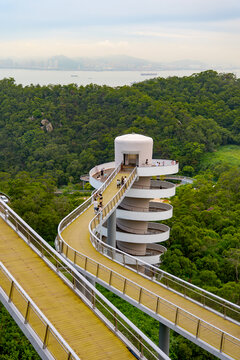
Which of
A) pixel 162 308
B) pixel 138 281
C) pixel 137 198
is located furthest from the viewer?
pixel 137 198

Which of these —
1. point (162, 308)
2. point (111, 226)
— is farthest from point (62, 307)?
point (111, 226)

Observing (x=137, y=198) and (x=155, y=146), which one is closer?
(x=137, y=198)

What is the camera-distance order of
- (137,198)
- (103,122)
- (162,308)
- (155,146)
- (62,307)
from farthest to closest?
(103,122) < (155,146) < (137,198) < (162,308) < (62,307)

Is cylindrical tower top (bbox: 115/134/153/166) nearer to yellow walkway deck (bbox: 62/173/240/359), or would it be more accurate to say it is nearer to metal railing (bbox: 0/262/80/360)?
yellow walkway deck (bbox: 62/173/240/359)

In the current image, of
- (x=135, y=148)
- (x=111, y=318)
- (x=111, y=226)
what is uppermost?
(x=135, y=148)

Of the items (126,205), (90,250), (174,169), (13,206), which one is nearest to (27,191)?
(13,206)

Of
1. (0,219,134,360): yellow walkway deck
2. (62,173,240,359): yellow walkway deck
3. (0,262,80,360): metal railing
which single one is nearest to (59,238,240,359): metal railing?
(62,173,240,359): yellow walkway deck

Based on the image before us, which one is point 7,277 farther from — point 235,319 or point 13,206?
point 13,206

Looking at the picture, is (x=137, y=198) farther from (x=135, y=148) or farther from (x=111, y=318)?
(x=111, y=318)
